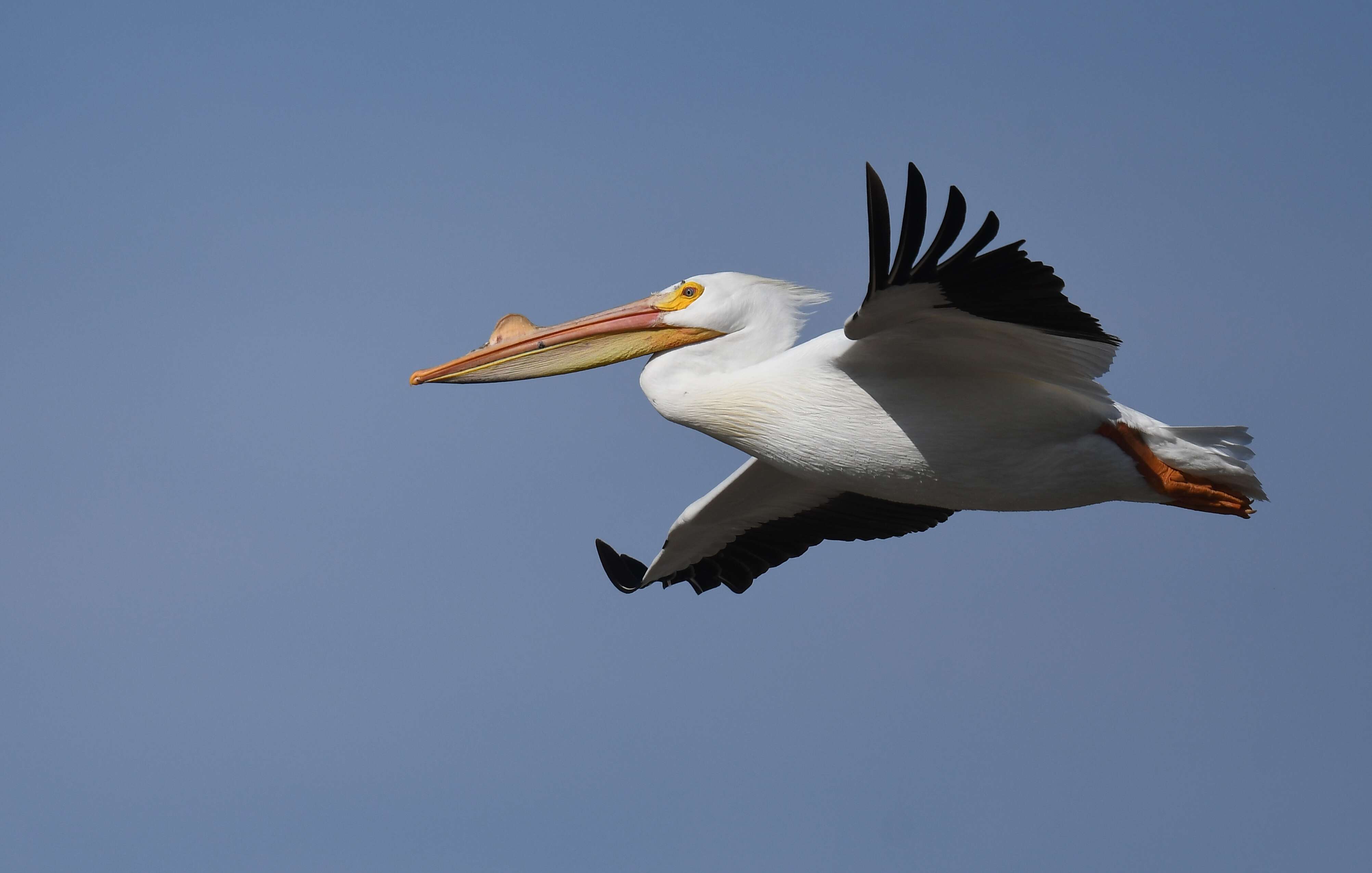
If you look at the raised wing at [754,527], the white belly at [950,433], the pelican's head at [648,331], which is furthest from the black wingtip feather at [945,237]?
the raised wing at [754,527]

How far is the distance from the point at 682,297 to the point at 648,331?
0.28 m

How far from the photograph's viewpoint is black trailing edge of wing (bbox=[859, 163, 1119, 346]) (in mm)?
5855

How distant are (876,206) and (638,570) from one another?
4676mm

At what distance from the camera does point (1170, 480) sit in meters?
7.20

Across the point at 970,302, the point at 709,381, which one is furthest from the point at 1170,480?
the point at 709,381

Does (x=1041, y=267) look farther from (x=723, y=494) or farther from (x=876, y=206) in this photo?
(x=723, y=494)

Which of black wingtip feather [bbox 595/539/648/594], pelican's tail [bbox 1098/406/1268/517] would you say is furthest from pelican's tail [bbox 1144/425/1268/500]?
black wingtip feather [bbox 595/539/648/594]

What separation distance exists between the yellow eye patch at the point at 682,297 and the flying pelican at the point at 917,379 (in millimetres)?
12

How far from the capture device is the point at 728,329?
8.18 meters

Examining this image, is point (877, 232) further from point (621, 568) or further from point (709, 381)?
point (621, 568)

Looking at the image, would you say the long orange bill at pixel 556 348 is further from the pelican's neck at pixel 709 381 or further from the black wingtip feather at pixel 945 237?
the black wingtip feather at pixel 945 237

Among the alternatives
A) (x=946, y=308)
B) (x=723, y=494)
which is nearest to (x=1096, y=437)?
(x=946, y=308)

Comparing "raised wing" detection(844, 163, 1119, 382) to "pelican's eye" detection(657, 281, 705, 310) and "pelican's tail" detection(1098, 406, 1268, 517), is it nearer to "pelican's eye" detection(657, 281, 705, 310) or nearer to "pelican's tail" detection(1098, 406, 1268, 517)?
"pelican's tail" detection(1098, 406, 1268, 517)

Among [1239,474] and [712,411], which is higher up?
[712,411]
